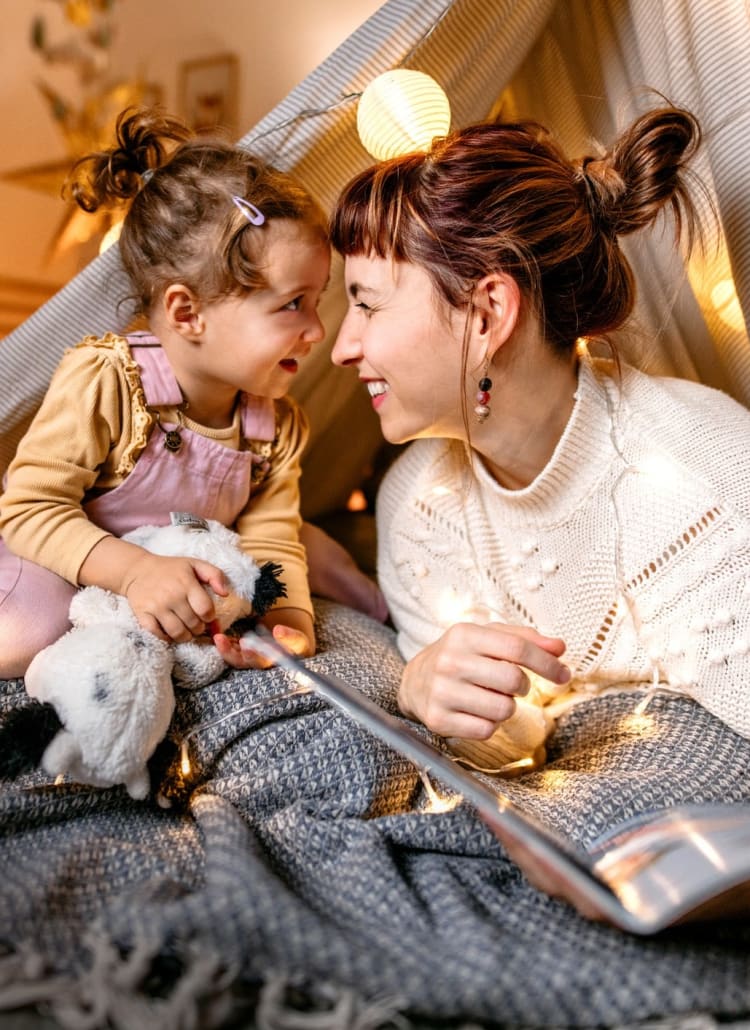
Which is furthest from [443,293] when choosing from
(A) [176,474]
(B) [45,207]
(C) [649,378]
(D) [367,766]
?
(B) [45,207]

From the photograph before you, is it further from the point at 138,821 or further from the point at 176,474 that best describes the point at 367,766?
the point at 176,474

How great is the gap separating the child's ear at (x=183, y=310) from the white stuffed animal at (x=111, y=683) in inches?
14.3

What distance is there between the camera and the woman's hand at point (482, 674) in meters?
0.92

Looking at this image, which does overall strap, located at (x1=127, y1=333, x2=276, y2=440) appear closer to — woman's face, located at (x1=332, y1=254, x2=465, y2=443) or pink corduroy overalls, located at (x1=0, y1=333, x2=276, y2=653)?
pink corduroy overalls, located at (x1=0, y1=333, x2=276, y2=653)

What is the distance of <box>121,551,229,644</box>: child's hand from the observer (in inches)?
38.9

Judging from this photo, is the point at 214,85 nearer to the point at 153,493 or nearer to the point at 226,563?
the point at 153,493

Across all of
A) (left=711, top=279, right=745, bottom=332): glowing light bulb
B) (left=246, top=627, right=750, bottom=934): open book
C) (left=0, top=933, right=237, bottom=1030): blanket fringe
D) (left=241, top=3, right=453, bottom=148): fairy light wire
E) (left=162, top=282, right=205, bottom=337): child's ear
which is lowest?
(left=0, top=933, right=237, bottom=1030): blanket fringe

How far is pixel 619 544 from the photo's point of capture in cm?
112

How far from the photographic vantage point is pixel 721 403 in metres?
1.13

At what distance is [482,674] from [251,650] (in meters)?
0.27

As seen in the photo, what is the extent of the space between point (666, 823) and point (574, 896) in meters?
0.12

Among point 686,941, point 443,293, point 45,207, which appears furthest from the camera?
point 45,207

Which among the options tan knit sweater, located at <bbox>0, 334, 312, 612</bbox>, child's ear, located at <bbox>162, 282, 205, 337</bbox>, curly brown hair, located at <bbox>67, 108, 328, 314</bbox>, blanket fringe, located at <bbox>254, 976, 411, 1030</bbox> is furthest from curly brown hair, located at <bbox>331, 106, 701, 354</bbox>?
blanket fringe, located at <bbox>254, 976, 411, 1030</bbox>

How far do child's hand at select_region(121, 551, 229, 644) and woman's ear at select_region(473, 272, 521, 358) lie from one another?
16.0 inches
